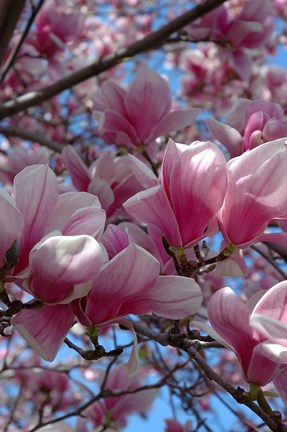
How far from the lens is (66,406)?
8.50ft

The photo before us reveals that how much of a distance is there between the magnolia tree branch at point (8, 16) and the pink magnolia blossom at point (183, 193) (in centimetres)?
69

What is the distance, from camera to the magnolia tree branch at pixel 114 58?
1.56m

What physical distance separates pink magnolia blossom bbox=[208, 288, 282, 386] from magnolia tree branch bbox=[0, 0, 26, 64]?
886 mm

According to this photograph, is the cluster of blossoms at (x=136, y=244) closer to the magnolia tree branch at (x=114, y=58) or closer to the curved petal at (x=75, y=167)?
the curved petal at (x=75, y=167)

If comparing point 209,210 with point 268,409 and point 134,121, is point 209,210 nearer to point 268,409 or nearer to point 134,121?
point 268,409

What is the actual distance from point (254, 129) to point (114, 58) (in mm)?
723

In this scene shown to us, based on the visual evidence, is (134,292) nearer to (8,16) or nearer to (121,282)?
(121,282)

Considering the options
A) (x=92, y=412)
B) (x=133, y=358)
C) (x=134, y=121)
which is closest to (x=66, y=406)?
(x=92, y=412)

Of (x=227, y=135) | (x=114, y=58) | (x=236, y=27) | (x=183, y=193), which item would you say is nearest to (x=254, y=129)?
(x=227, y=135)

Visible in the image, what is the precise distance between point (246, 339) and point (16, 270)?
0.28 meters

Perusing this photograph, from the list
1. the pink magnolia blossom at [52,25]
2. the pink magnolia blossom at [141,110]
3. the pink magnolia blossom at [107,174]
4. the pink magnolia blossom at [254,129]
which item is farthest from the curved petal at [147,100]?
the pink magnolia blossom at [52,25]

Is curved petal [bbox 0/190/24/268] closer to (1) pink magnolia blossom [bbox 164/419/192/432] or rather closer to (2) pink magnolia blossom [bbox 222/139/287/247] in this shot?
(2) pink magnolia blossom [bbox 222/139/287/247]

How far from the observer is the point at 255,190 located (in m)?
0.75

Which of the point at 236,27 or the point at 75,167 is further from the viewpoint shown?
the point at 236,27
